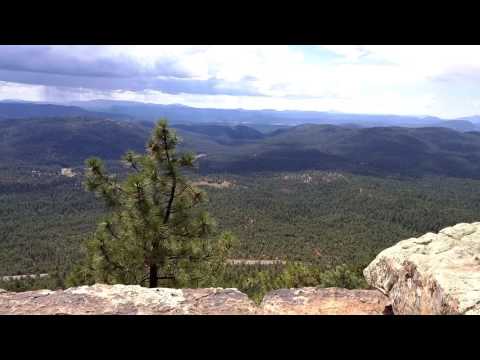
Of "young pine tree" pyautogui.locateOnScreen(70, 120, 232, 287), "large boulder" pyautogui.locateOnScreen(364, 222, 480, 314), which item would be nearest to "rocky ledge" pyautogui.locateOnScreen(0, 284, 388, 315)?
"large boulder" pyautogui.locateOnScreen(364, 222, 480, 314)

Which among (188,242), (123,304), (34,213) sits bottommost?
(34,213)

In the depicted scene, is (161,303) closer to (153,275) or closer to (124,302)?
(124,302)

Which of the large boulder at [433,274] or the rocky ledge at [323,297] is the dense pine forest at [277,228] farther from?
the large boulder at [433,274]

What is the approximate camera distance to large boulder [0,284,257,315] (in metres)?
5.55

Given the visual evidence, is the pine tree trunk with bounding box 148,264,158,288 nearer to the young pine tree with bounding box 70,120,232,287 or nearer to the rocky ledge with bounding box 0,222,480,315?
the young pine tree with bounding box 70,120,232,287

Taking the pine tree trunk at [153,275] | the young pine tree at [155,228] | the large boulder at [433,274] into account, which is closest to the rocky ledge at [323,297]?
the large boulder at [433,274]

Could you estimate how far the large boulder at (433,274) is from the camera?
17.6 ft

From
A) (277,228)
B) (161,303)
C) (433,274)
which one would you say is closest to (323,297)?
(433,274)

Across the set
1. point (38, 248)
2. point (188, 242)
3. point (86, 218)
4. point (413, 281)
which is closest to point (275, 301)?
point (413, 281)

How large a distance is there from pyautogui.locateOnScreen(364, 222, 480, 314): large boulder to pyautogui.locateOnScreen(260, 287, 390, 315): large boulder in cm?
30
